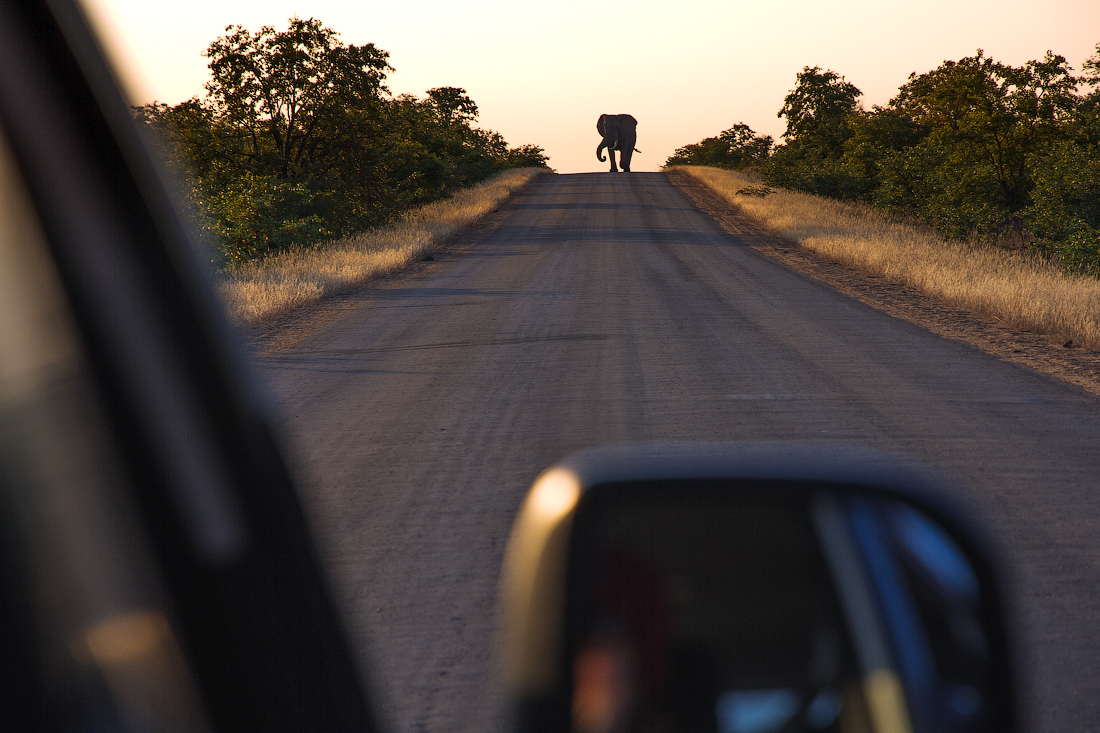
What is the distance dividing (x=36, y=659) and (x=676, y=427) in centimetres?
535

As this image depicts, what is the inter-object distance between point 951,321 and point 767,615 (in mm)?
11158

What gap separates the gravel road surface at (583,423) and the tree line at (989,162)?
7.18 meters

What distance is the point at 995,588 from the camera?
142 cm

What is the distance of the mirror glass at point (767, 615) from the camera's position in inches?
48.3

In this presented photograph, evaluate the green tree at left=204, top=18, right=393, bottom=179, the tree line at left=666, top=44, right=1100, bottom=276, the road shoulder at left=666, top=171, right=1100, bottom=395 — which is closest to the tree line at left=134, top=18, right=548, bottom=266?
the green tree at left=204, top=18, right=393, bottom=179

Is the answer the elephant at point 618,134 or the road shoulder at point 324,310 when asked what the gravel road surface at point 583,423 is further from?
the elephant at point 618,134

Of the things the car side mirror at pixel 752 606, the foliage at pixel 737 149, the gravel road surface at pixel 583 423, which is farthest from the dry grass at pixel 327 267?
the foliage at pixel 737 149

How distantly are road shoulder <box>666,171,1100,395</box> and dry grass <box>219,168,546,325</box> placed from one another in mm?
7463

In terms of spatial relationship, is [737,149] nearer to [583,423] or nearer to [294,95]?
[294,95]

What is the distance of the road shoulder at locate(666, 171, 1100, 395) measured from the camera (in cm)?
858

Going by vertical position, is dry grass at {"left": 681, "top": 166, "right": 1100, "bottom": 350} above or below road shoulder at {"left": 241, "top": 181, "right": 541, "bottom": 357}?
below

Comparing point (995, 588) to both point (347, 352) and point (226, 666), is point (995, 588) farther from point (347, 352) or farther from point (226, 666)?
point (347, 352)

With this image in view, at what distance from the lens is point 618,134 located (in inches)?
2940

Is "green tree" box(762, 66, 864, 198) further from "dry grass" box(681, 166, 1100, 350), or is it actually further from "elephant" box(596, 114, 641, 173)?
"elephant" box(596, 114, 641, 173)
